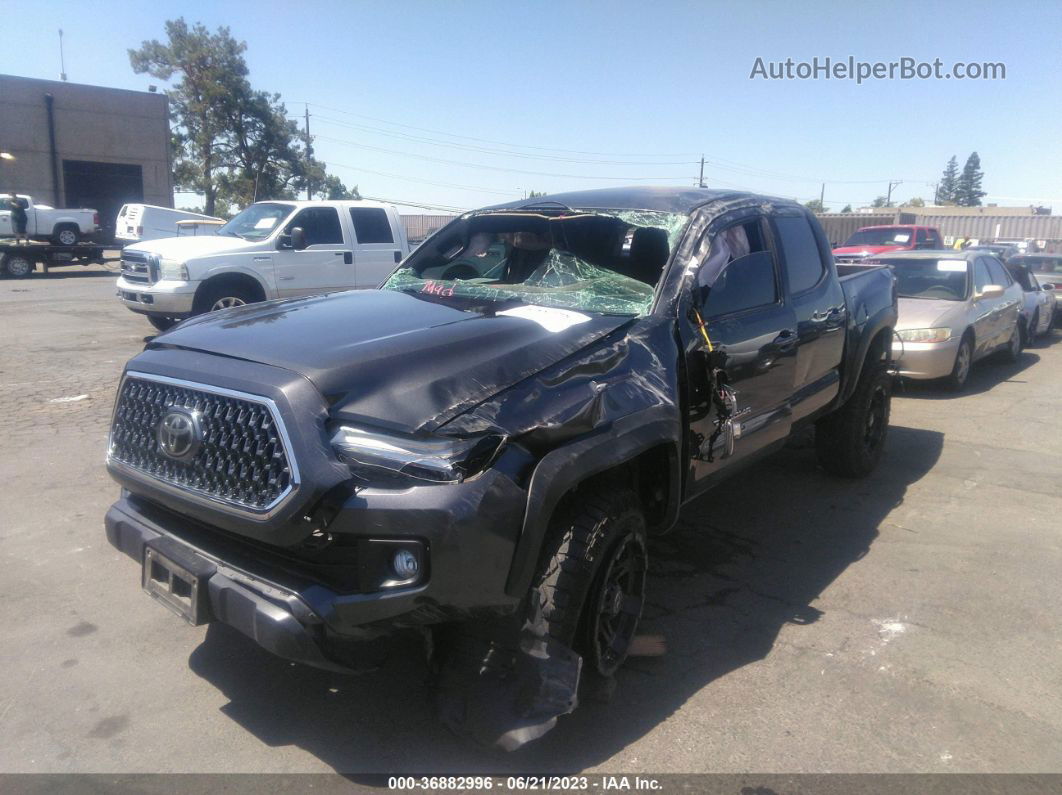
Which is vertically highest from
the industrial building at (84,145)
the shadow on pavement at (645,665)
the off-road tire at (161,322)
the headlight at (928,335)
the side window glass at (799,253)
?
the industrial building at (84,145)

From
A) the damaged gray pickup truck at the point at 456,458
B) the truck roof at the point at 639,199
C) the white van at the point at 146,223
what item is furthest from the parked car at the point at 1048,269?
the white van at the point at 146,223

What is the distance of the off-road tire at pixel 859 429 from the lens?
5719mm

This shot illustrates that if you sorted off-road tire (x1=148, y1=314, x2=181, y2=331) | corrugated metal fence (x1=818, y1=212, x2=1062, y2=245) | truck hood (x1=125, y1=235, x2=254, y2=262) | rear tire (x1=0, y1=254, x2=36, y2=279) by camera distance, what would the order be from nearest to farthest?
truck hood (x1=125, y1=235, x2=254, y2=262) → off-road tire (x1=148, y1=314, x2=181, y2=331) → rear tire (x1=0, y1=254, x2=36, y2=279) → corrugated metal fence (x1=818, y1=212, x2=1062, y2=245)

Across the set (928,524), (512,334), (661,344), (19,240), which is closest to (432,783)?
(512,334)

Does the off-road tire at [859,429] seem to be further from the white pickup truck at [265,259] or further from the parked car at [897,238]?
the parked car at [897,238]

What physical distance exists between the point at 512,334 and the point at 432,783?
1.58m

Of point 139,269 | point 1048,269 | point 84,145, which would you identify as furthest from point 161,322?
point 84,145

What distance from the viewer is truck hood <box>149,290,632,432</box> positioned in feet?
8.42

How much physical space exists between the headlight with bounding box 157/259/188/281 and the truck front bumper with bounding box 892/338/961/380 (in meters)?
8.52

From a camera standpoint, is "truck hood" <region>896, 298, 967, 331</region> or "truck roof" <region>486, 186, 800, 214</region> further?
"truck hood" <region>896, 298, 967, 331</region>

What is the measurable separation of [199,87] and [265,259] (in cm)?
3682

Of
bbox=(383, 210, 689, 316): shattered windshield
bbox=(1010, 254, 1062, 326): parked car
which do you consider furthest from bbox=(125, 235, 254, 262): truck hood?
bbox=(1010, 254, 1062, 326): parked car

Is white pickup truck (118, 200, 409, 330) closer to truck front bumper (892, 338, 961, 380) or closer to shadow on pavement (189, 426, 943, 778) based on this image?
truck front bumper (892, 338, 961, 380)

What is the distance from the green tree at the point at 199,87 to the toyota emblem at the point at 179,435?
4397 centimetres
